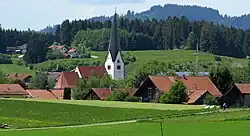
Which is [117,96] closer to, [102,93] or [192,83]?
[102,93]

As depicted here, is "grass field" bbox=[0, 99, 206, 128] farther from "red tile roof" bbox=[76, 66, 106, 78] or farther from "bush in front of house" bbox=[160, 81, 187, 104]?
"red tile roof" bbox=[76, 66, 106, 78]

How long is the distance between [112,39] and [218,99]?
60614 millimetres

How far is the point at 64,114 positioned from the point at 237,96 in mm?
34296

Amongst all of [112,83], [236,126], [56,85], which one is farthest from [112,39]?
[236,126]

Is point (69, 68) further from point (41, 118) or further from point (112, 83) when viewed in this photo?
point (41, 118)

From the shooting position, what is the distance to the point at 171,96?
286 feet

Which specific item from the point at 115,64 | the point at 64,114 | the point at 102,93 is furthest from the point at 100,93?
the point at 115,64

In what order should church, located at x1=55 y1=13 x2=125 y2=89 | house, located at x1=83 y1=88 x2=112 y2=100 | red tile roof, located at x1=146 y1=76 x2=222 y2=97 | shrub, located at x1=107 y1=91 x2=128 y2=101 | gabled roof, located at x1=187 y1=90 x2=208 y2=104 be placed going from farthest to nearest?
church, located at x1=55 y1=13 x2=125 y2=89, house, located at x1=83 y1=88 x2=112 y2=100, red tile roof, located at x1=146 y1=76 x2=222 y2=97, shrub, located at x1=107 y1=91 x2=128 y2=101, gabled roof, located at x1=187 y1=90 x2=208 y2=104

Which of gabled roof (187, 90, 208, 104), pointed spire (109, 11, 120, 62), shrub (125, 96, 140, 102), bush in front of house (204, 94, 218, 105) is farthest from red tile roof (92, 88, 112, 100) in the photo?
pointed spire (109, 11, 120, 62)

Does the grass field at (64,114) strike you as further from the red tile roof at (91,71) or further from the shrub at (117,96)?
the red tile roof at (91,71)

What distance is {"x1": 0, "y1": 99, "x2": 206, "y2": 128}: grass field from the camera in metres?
55.5

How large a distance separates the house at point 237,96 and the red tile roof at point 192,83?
3036 mm

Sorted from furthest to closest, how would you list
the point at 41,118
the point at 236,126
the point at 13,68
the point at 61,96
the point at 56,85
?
1. the point at 13,68
2. the point at 56,85
3. the point at 61,96
4. the point at 41,118
5. the point at 236,126

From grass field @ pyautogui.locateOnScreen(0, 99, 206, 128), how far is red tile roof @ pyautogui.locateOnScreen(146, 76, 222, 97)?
2489 cm
